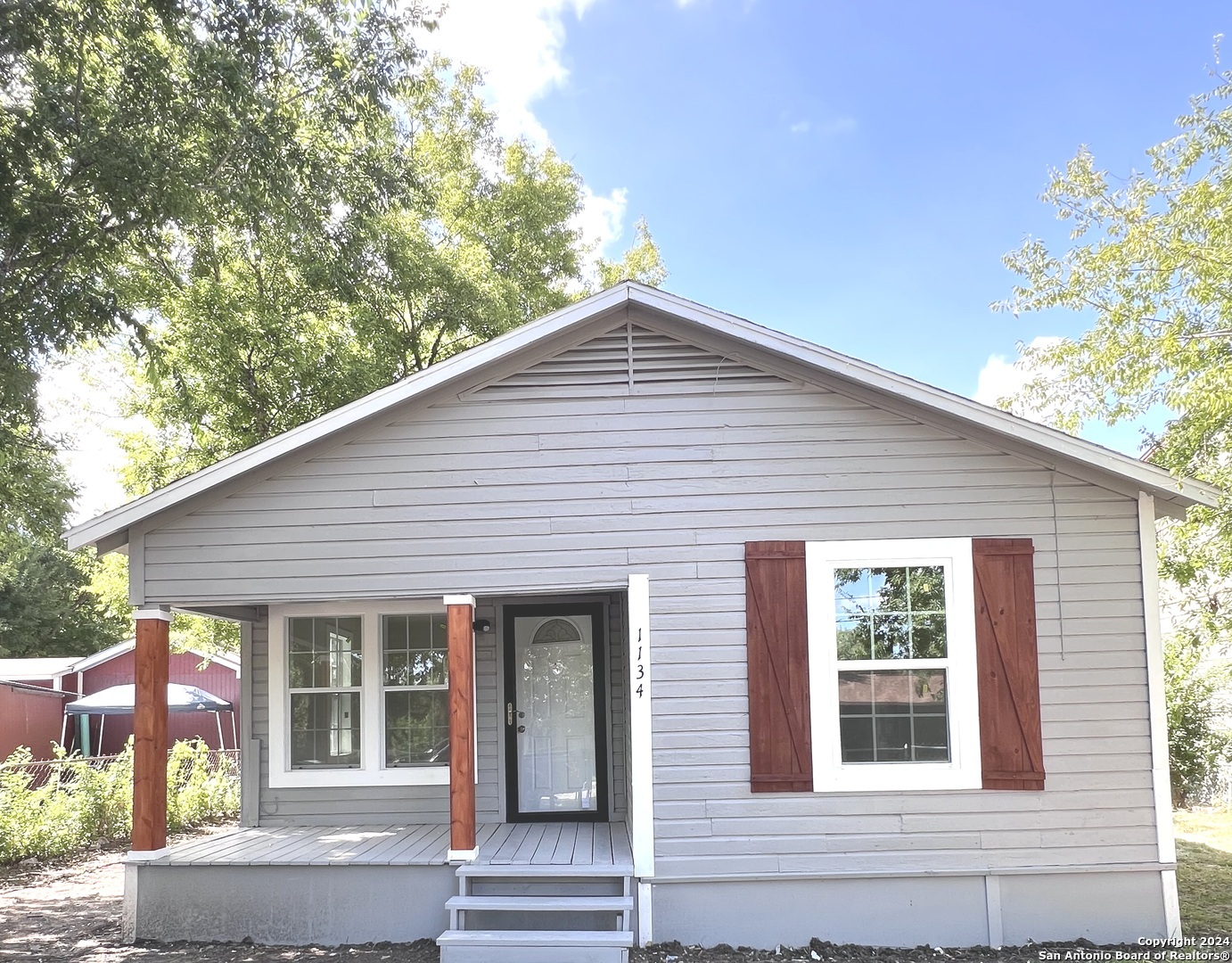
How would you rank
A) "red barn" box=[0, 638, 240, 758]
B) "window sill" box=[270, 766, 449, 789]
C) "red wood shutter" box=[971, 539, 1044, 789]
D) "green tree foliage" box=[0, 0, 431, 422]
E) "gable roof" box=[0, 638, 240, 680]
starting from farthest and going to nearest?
"gable roof" box=[0, 638, 240, 680] → "red barn" box=[0, 638, 240, 758] → "window sill" box=[270, 766, 449, 789] → "green tree foliage" box=[0, 0, 431, 422] → "red wood shutter" box=[971, 539, 1044, 789]

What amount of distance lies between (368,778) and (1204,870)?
779cm

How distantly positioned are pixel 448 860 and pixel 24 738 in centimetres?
1630

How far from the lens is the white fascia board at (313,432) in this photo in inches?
255

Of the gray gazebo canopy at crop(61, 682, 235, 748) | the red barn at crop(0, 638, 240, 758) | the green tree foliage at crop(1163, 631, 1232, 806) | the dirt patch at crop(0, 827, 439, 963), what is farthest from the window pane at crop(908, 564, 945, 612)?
the red barn at crop(0, 638, 240, 758)

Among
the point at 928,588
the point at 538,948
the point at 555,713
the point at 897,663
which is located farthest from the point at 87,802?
the point at 928,588

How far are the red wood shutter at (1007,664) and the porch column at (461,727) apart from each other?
3.67m

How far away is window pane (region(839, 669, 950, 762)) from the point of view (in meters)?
6.34

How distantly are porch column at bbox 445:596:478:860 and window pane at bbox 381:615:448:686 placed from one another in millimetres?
1862

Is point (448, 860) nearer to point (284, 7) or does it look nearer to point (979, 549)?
point (979, 549)

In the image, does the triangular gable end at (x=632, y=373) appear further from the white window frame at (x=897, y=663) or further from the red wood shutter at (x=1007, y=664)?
the red wood shutter at (x=1007, y=664)

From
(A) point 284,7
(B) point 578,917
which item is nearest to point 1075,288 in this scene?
(B) point 578,917

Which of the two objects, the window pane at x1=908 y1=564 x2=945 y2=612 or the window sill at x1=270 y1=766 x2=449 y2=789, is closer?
the window pane at x1=908 y1=564 x2=945 y2=612

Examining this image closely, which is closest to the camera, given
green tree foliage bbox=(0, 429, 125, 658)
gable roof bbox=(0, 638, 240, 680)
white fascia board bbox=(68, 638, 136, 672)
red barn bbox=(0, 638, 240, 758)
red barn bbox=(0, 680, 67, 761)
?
red barn bbox=(0, 680, 67, 761)

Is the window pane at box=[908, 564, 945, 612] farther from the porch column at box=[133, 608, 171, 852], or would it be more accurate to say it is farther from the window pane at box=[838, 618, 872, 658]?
the porch column at box=[133, 608, 171, 852]
